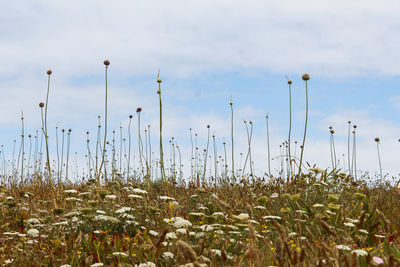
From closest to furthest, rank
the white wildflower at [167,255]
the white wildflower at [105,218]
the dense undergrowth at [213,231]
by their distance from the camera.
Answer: the dense undergrowth at [213,231] < the white wildflower at [167,255] < the white wildflower at [105,218]

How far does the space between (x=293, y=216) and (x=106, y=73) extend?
10.7 ft

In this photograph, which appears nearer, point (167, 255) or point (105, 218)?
point (167, 255)

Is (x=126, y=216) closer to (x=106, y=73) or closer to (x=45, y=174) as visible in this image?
(x=106, y=73)

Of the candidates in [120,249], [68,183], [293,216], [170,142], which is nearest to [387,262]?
[120,249]

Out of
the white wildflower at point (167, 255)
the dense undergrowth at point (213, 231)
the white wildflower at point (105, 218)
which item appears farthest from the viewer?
the white wildflower at point (105, 218)

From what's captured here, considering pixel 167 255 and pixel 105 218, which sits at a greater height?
pixel 105 218

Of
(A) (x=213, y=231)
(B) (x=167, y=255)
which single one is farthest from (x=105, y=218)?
(B) (x=167, y=255)

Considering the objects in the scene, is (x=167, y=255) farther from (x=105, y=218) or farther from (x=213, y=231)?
(x=105, y=218)

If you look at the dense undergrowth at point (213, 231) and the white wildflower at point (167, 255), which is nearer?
the dense undergrowth at point (213, 231)

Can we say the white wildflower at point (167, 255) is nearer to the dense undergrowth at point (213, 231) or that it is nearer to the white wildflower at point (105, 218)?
the dense undergrowth at point (213, 231)

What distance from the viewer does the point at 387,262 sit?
1.99 meters

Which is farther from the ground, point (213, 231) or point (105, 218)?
point (105, 218)

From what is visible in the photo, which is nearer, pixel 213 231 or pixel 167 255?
pixel 167 255

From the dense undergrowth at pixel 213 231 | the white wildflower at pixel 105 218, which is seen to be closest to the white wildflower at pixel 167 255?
the dense undergrowth at pixel 213 231
